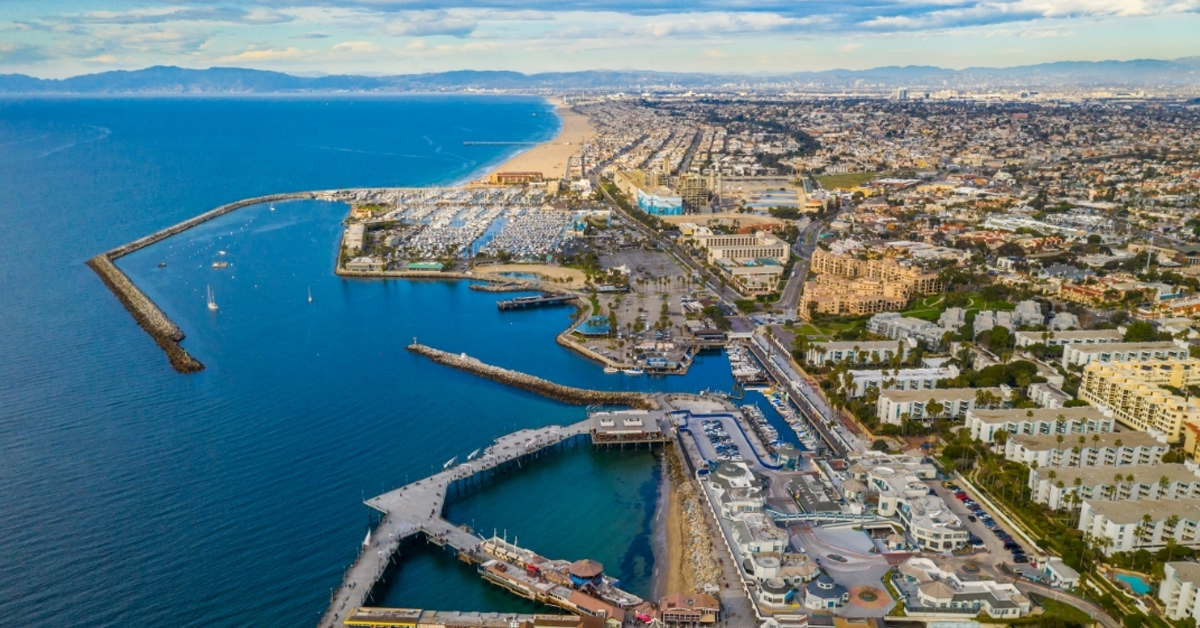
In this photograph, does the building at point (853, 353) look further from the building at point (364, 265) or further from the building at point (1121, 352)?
the building at point (364, 265)

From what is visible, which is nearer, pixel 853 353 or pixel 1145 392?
pixel 1145 392

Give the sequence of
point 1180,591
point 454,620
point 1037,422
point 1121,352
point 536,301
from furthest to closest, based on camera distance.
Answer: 1. point 536,301
2. point 1121,352
3. point 1037,422
4. point 454,620
5. point 1180,591

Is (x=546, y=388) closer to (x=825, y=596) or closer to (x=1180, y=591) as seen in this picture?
(x=825, y=596)

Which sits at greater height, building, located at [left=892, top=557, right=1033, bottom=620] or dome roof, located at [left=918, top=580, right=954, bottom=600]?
dome roof, located at [left=918, top=580, right=954, bottom=600]

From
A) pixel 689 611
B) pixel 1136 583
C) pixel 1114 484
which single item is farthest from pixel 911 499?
pixel 689 611

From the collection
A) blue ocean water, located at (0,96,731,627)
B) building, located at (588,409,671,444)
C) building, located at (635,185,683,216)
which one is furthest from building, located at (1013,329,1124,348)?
building, located at (635,185,683,216)

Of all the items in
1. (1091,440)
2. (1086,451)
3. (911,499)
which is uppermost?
(1091,440)

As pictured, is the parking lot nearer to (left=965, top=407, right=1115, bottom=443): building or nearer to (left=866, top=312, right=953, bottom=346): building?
(left=965, top=407, right=1115, bottom=443): building
